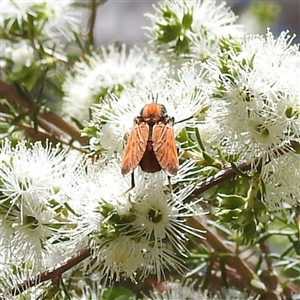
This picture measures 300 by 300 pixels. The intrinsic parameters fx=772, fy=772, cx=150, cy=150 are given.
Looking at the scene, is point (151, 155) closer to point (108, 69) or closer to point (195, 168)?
point (195, 168)

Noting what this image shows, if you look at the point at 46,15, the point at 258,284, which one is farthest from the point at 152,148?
the point at 46,15

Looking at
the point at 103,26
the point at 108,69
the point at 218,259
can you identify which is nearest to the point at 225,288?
the point at 218,259

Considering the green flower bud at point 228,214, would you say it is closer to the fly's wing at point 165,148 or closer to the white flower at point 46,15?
the fly's wing at point 165,148

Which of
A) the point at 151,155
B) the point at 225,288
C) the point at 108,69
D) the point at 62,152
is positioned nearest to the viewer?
Answer: the point at 151,155

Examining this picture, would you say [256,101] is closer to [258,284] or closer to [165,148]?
[165,148]

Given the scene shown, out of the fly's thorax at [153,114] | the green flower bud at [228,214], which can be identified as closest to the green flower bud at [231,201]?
the green flower bud at [228,214]

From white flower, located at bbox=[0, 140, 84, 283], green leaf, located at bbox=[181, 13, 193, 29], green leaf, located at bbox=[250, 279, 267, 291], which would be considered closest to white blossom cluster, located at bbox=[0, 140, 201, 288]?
white flower, located at bbox=[0, 140, 84, 283]

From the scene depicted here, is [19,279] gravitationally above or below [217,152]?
below
